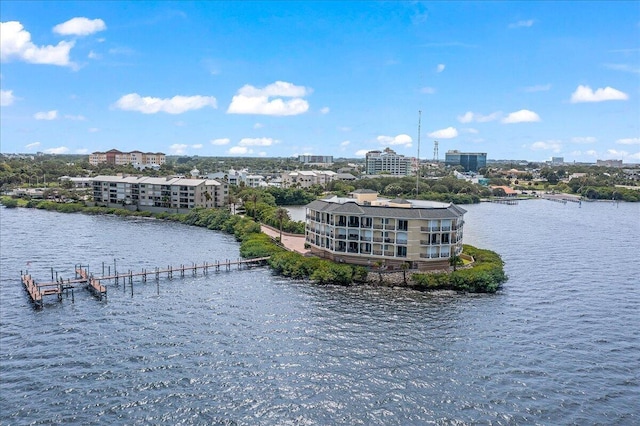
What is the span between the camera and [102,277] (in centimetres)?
5938

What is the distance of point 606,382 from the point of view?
1459 inches

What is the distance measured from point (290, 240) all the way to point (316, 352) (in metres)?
43.4

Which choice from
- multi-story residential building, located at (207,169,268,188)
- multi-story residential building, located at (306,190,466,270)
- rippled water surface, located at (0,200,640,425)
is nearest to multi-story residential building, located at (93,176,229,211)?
multi-story residential building, located at (207,169,268,188)

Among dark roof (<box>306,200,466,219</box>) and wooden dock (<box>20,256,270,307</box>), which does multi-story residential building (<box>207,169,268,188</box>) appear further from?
dark roof (<box>306,200,466,219</box>)

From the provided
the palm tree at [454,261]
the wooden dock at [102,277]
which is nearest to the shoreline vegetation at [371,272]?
the palm tree at [454,261]

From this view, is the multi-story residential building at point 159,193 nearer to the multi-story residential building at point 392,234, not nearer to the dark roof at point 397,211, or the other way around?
the multi-story residential building at point 392,234

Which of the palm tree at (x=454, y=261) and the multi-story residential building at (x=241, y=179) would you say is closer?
the palm tree at (x=454, y=261)

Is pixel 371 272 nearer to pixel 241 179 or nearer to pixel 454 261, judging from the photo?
pixel 454 261

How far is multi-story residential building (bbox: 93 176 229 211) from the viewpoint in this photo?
12131 cm

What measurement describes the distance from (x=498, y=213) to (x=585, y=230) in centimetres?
3535

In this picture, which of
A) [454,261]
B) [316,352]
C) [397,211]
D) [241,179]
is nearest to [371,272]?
[397,211]

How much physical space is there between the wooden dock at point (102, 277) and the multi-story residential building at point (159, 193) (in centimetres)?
5299

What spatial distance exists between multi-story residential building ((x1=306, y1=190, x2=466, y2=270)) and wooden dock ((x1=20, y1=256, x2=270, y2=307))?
39.1 ft

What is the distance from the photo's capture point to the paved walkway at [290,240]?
75.5 meters
